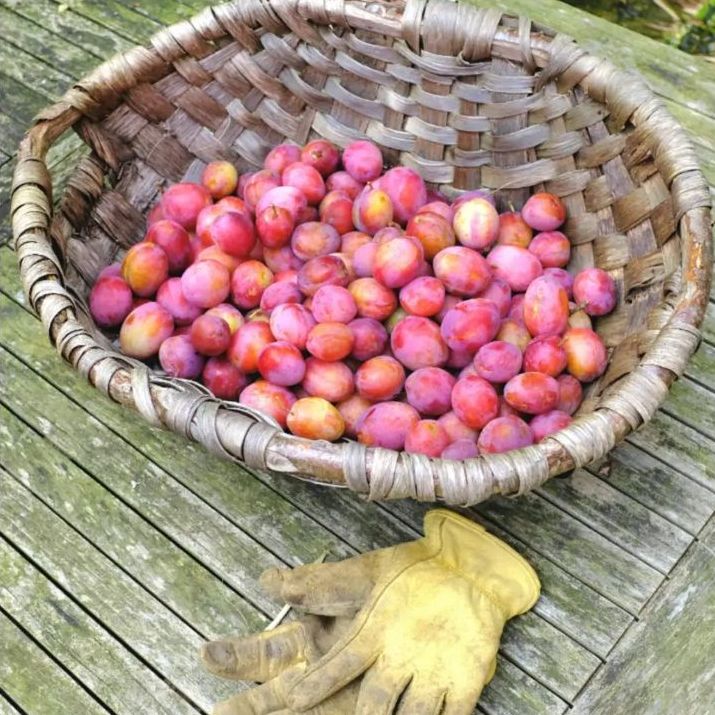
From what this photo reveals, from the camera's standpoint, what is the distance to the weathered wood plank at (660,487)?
1211 mm

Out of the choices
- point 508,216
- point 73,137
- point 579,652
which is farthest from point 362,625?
point 73,137

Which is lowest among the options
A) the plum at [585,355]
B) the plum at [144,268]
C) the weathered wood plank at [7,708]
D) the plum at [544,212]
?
the weathered wood plank at [7,708]

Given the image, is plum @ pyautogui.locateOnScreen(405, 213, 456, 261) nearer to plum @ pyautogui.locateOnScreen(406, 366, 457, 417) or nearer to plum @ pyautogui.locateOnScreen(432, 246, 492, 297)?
plum @ pyautogui.locateOnScreen(432, 246, 492, 297)

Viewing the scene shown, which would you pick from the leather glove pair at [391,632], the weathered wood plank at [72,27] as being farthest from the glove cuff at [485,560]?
the weathered wood plank at [72,27]

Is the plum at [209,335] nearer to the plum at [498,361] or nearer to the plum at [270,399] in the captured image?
the plum at [270,399]

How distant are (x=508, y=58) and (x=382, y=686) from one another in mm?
905

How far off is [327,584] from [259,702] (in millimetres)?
160

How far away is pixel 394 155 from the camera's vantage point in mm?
1467

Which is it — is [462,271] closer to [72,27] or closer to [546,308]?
[546,308]

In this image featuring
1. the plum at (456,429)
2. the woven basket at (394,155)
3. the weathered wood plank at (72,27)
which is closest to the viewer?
the woven basket at (394,155)

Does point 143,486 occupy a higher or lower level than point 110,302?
lower

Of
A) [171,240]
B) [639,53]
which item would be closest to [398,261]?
[171,240]

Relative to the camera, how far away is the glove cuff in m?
1.11

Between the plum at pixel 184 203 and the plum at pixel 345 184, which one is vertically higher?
the plum at pixel 345 184
